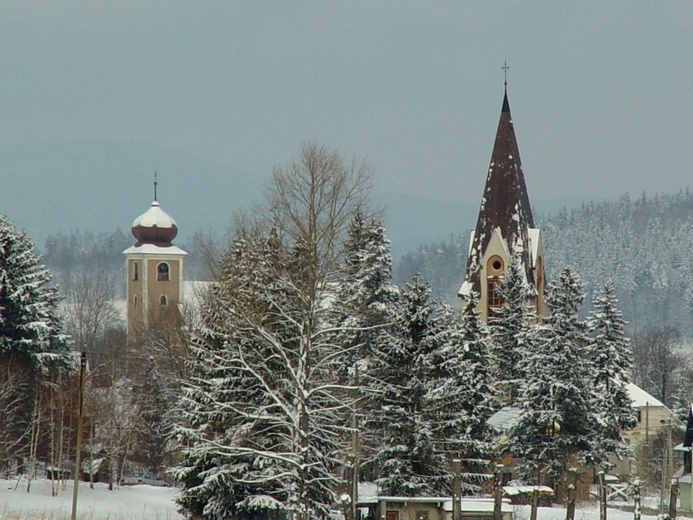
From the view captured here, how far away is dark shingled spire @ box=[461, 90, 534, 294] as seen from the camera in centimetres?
7706

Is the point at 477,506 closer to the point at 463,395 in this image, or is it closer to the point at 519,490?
the point at 463,395

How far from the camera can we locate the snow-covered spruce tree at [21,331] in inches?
1805

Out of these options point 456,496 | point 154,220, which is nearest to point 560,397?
point 456,496

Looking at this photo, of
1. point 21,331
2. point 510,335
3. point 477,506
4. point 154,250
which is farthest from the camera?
point 154,250

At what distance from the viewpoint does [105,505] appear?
47.6 metres

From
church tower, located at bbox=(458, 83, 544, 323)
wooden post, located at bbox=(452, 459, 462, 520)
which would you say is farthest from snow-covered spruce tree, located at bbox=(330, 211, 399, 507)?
church tower, located at bbox=(458, 83, 544, 323)

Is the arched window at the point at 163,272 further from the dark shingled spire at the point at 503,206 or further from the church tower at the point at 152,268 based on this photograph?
the dark shingled spire at the point at 503,206

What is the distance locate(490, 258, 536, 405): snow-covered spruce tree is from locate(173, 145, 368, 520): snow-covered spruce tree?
1843 centimetres

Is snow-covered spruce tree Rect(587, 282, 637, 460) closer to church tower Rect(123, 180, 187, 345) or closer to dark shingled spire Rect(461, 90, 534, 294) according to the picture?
dark shingled spire Rect(461, 90, 534, 294)

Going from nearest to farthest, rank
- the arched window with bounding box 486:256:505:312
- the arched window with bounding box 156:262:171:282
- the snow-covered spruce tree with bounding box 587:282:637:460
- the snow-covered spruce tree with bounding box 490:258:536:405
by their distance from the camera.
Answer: the snow-covered spruce tree with bounding box 587:282:637:460, the snow-covered spruce tree with bounding box 490:258:536:405, the arched window with bounding box 486:256:505:312, the arched window with bounding box 156:262:171:282

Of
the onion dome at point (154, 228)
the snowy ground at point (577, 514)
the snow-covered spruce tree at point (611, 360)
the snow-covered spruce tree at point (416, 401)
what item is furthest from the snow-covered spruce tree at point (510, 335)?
the onion dome at point (154, 228)

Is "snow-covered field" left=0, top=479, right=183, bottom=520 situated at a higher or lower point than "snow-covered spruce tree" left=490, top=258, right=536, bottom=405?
lower

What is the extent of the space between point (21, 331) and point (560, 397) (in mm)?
18221

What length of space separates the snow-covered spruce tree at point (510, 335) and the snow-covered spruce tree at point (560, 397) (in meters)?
5.43
